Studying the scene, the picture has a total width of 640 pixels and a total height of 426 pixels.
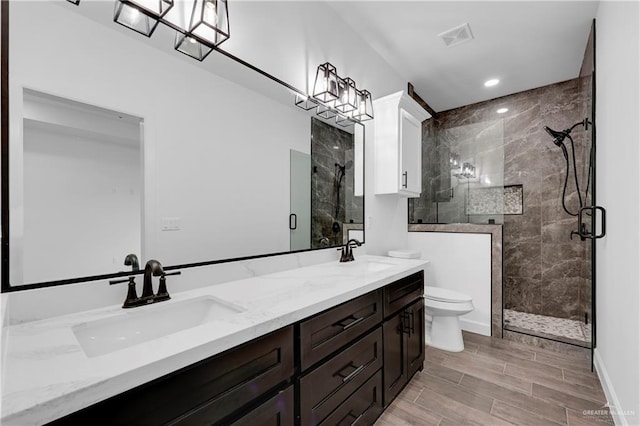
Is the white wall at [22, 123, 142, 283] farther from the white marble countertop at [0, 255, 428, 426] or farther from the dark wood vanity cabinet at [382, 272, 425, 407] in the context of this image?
the dark wood vanity cabinet at [382, 272, 425, 407]

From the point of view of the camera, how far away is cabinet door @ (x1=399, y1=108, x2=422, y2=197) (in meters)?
2.54

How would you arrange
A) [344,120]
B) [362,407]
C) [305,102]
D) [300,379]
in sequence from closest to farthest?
[300,379] → [362,407] → [305,102] → [344,120]

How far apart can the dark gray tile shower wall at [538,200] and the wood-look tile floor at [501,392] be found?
117 centimetres

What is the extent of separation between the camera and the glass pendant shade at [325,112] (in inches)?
79.3

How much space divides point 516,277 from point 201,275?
12.5 ft

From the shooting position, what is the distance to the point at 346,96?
2150mm

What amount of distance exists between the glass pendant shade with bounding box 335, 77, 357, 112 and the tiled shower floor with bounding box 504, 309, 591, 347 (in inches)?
103

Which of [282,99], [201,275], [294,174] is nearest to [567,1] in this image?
[282,99]

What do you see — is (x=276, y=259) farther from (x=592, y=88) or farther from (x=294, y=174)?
(x=592, y=88)

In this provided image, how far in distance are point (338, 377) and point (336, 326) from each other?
225 millimetres

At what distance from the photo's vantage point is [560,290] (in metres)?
3.36

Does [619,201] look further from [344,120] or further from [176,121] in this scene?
[176,121]

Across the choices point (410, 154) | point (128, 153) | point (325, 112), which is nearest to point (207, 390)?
point (128, 153)

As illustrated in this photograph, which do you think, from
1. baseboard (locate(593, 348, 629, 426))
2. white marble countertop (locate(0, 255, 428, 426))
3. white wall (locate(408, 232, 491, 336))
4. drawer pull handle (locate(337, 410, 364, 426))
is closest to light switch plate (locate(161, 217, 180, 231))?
white marble countertop (locate(0, 255, 428, 426))
